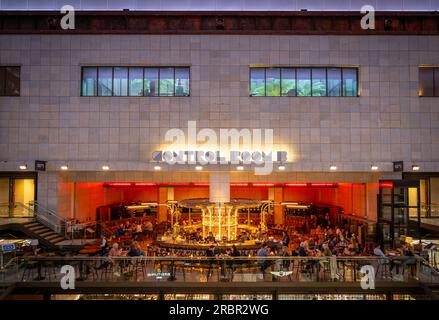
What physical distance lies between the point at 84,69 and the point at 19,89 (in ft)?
14.9

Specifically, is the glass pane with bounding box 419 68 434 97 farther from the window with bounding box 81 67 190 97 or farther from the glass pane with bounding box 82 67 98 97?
the glass pane with bounding box 82 67 98 97

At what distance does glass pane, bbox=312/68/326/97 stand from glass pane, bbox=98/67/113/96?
1380 cm

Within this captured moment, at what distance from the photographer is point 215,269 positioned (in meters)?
18.0

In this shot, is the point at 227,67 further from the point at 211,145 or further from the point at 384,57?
the point at 384,57

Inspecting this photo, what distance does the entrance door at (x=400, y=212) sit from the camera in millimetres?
25234

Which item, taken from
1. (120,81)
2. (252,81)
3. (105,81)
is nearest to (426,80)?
(252,81)

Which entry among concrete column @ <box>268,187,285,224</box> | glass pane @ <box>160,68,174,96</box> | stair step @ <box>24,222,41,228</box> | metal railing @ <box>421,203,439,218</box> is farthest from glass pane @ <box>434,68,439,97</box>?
stair step @ <box>24,222,41,228</box>

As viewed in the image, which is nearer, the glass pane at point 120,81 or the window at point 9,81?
the window at point 9,81

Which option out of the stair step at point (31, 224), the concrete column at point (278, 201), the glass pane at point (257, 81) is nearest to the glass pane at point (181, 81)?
the glass pane at point (257, 81)

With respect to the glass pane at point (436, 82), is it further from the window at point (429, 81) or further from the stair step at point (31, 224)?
the stair step at point (31, 224)

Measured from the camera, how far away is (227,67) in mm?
28000

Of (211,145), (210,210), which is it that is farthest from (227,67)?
(210,210)
